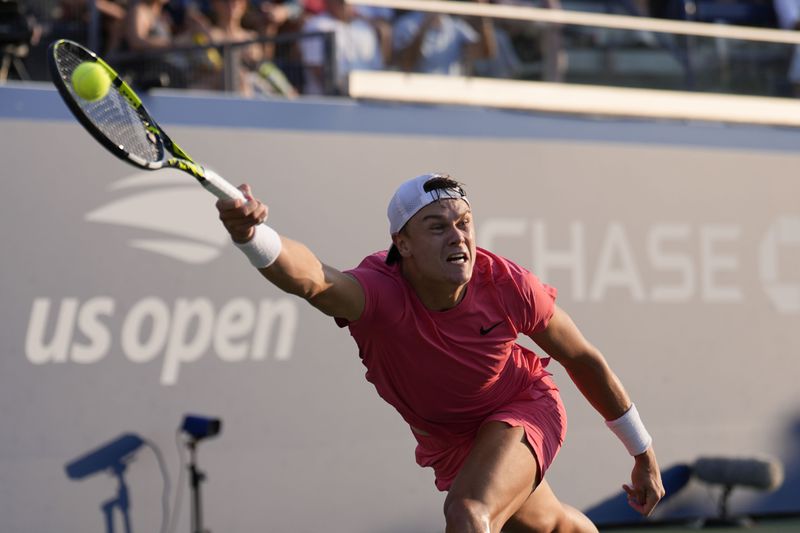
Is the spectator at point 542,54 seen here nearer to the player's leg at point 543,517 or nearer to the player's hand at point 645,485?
the player's hand at point 645,485

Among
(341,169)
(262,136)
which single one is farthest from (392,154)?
(262,136)

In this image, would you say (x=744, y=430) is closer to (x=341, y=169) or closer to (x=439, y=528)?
(x=439, y=528)

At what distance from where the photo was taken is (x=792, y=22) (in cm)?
1036

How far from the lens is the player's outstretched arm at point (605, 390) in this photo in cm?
501

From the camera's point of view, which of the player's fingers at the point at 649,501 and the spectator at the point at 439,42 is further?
the spectator at the point at 439,42

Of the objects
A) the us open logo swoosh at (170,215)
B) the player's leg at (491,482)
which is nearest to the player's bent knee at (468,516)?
the player's leg at (491,482)

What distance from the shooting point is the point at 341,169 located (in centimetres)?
900

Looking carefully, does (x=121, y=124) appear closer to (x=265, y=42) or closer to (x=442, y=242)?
(x=442, y=242)

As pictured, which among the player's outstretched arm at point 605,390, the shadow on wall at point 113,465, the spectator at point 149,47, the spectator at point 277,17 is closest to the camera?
the player's outstretched arm at point 605,390

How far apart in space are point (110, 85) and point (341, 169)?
5052 mm

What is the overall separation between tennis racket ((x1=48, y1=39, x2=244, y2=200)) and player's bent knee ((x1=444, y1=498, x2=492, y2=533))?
143cm

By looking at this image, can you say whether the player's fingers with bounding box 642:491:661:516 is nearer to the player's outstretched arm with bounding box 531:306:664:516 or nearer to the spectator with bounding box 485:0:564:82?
the player's outstretched arm with bounding box 531:306:664:516

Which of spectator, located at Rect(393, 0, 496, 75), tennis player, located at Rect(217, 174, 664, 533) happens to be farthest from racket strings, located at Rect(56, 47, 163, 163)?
spectator, located at Rect(393, 0, 496, 75)

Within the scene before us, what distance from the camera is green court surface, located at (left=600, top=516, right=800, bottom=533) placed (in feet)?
31.2
